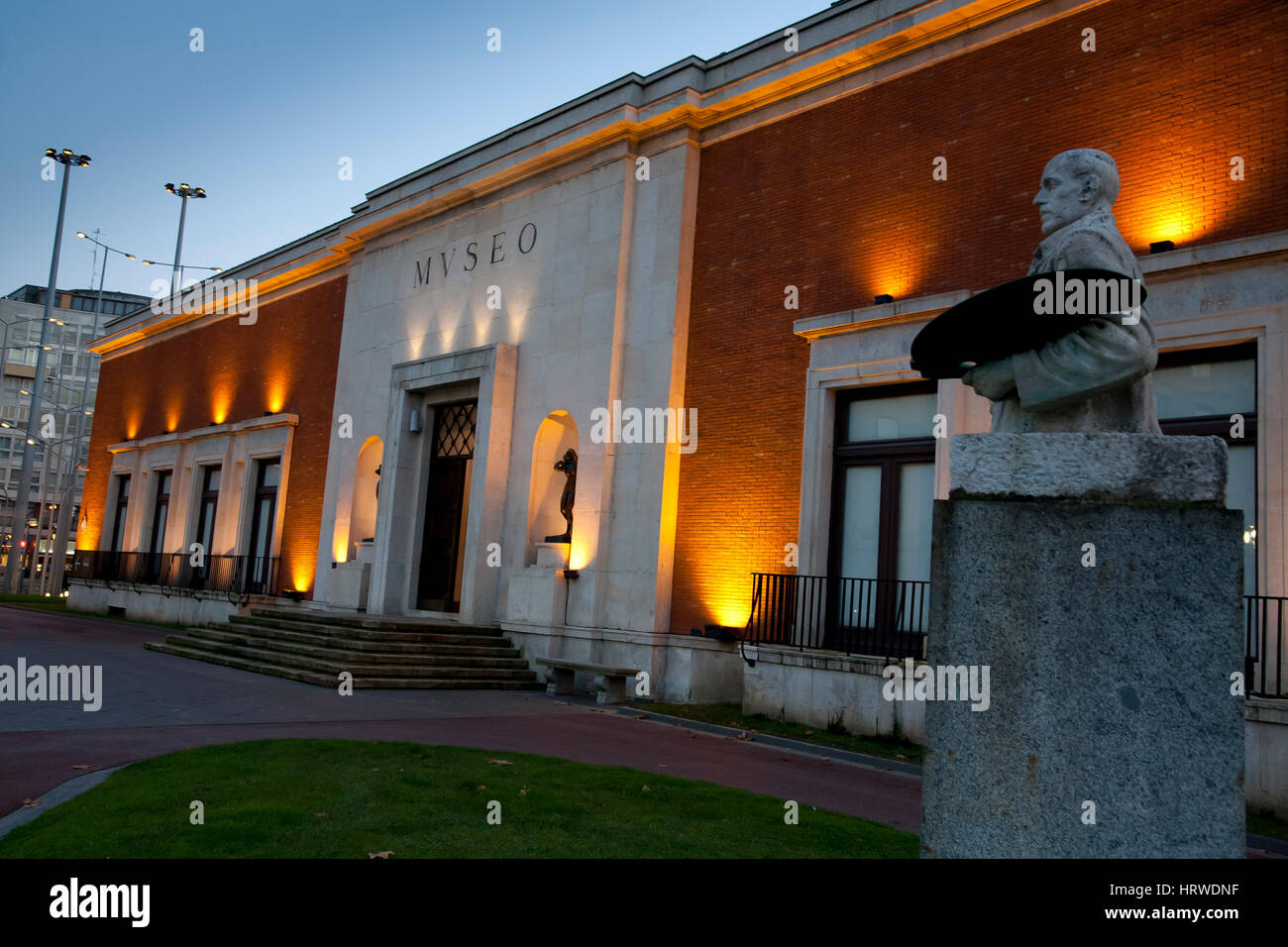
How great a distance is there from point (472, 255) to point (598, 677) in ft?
28.1

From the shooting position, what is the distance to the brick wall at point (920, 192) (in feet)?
34.2

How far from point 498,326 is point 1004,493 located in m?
14.8

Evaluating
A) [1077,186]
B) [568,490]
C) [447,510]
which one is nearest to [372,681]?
[568,490]

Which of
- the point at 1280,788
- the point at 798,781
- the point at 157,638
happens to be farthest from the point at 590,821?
the point at 157,638

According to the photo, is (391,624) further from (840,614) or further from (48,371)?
(48,371)

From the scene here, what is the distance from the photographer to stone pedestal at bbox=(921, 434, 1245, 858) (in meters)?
3.72

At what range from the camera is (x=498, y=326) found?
59.7 ft

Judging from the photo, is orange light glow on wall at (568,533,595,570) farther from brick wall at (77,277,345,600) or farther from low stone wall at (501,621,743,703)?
brick wall at (77,277,345,600)

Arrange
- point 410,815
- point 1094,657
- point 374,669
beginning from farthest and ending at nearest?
point 374,669, point 410,815, point 1094,657

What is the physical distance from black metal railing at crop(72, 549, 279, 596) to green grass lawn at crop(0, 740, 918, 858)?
1675 centimetres

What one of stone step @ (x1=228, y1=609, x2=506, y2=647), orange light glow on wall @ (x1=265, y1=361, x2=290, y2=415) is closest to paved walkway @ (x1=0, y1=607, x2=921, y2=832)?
stone step @ (x1=228, y1=609, x2=506, y2=647)

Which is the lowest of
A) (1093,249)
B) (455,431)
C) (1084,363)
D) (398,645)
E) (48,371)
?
(398,645)

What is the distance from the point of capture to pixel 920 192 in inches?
510
